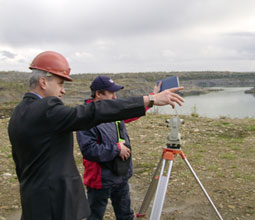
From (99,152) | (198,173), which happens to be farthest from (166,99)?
(198,173)

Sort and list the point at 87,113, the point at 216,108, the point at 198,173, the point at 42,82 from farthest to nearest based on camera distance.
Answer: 1. the point at 216,108
2. the point at 198,173
3. the point at 42,82
4. the point at 87,113

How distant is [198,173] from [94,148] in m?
2.90

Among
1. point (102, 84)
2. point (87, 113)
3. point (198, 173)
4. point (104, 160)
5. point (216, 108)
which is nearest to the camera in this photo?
point (87, 113)

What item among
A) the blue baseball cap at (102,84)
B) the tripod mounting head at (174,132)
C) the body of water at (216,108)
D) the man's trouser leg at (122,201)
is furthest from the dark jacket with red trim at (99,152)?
the body of water at (216,108)

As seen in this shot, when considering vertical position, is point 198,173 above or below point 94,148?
below

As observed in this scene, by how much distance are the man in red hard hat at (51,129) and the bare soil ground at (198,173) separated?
77.4 inches

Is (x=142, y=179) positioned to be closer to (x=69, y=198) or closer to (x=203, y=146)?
(x=203, y=146)

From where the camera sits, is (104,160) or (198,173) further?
(198,173)

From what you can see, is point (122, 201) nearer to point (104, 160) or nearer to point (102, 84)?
point (104, 160)

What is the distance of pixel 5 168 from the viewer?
17.2 feet

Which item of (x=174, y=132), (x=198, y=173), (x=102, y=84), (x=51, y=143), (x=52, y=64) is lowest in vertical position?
(x=198, y=173)

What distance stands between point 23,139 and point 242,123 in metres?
8.07

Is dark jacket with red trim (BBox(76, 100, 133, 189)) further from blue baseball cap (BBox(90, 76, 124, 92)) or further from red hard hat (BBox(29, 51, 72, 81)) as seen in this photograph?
red hard hat (BBox(29, 51, 72, 81))

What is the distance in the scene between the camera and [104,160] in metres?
2.48
